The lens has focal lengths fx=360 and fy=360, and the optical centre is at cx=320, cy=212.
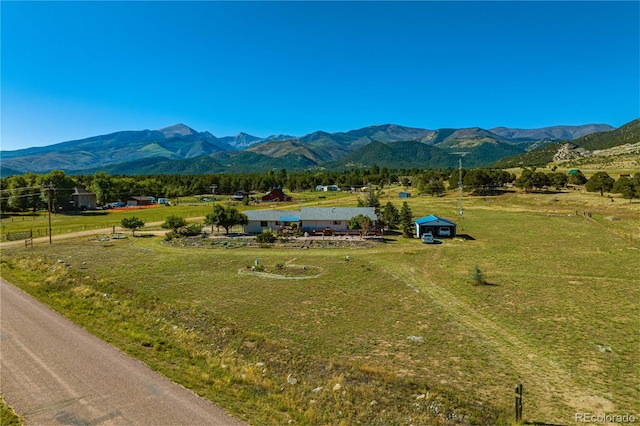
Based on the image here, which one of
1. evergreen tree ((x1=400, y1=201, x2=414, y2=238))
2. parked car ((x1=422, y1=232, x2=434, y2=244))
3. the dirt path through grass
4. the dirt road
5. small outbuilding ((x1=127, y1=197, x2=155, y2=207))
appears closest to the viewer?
the dirt road

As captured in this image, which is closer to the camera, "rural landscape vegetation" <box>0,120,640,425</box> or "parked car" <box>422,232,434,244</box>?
"rural landscape vegetation" <box>0,120,640,425</box>

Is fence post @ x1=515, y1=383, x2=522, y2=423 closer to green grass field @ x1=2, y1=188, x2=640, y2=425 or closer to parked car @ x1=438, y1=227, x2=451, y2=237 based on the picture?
green grass field @ x1=2, y1=188, x2=640, y2=425

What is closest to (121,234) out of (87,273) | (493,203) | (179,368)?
(87,273)

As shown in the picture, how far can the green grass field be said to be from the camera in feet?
42.9

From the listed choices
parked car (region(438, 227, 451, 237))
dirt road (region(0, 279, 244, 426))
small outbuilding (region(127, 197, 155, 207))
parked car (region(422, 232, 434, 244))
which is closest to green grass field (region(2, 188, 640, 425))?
dirt road (region(0, 279, 244, 426))

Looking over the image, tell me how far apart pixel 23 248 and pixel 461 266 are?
51.3 meters

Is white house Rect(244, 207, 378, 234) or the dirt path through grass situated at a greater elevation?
white house Rect(244, 207, 378, 234)

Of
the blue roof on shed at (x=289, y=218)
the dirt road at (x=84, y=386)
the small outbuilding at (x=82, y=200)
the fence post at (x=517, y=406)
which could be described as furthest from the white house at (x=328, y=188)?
the fence post at (x=517, y=406)

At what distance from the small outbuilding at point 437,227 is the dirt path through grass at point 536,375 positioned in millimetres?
26989

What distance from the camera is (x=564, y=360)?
16.2 m

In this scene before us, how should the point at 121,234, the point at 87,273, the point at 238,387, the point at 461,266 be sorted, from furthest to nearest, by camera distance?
the point at 121,234 < the point at 461,266 < the point at 87,273 < the point at 238,387

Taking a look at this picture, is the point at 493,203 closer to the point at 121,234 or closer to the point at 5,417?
the point at 121,234

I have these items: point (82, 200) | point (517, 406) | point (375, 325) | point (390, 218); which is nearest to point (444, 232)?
point (390, 218)

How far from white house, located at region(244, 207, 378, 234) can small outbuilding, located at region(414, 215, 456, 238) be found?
7502mm
